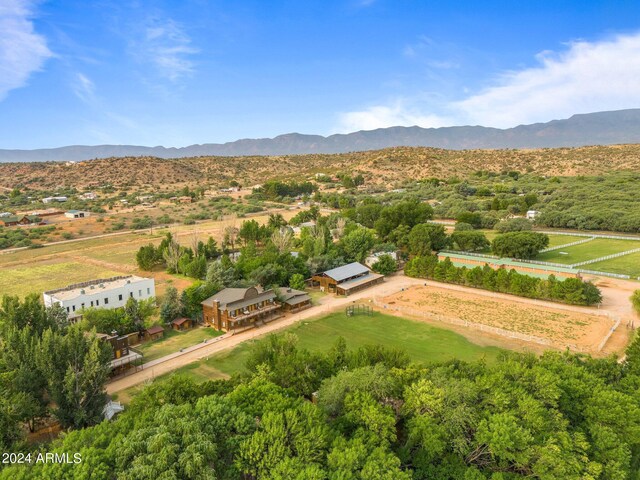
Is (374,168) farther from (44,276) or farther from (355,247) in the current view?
(44,276)

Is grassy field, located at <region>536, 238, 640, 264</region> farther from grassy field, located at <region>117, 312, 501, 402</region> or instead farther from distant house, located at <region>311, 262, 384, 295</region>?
grassy field, located at <region>117, 312, 501, 402</region>

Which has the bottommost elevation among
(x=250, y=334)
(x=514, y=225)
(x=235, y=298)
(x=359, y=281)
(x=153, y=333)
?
(x=250, y=334)

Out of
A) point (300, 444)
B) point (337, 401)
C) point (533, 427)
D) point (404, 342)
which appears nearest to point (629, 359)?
point (533, 427)

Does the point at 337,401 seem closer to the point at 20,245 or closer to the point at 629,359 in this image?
the point at 629,359

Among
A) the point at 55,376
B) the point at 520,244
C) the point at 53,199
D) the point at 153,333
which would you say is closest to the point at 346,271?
the point at 153,333

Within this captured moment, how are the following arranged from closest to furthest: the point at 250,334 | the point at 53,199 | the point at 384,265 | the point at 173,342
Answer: the point at 173,342 → the point at 250,334 → the point at 384,265 → the point at 53,199

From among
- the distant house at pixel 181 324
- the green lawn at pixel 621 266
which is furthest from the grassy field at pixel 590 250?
the distant house at pixel 181 324

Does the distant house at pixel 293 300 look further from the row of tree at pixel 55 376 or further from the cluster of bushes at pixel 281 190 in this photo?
the cluster of bushes at pixel 281 190
